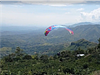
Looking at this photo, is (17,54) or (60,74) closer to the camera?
(60,74)

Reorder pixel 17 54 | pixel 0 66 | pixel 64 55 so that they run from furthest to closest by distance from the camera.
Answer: pixel 17 54
pixel 64 55
pixel 0 66

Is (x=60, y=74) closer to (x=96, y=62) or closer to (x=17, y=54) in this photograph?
(x=96, y=62)

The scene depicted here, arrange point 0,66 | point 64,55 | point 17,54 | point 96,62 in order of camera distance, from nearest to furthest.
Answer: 1. point 96,62
2. point 0,66
3. point 64,55
4. point 17,54

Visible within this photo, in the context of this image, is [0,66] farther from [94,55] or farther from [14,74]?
[94,55]

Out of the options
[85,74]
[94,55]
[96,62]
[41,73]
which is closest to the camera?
[85,74]

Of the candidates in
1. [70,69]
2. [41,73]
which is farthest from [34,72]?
[70,69]

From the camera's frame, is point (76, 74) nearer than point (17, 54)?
Yes

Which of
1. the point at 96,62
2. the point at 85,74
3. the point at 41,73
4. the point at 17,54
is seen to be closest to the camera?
the point at 85,74

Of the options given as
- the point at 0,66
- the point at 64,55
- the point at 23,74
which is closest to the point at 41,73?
the point at 23,74
